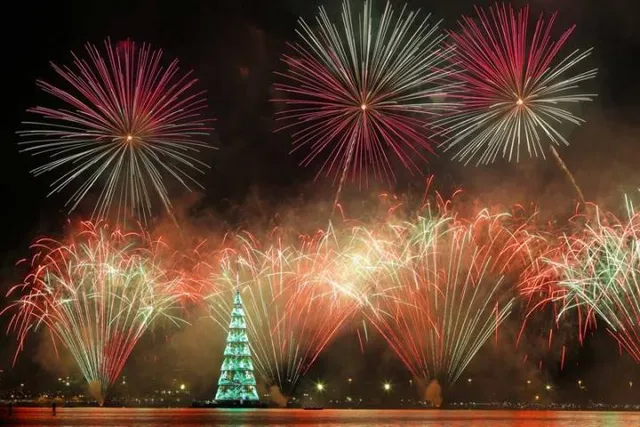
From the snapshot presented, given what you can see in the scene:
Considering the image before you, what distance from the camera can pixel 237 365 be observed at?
265ft

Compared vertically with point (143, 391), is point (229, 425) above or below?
below

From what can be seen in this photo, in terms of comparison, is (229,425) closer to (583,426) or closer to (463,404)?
(583,426)

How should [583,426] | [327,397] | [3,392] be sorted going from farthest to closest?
[3,392]
[327,397]
[583,426]

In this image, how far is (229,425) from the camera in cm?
6281

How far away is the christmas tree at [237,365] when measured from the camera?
3140 inches

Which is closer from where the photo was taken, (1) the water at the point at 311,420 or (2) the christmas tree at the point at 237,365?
(1) the water at the point at 311,420

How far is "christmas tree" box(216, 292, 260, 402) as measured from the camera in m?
79.8

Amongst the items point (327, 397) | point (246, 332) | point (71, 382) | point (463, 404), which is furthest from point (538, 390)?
point (71, 382)

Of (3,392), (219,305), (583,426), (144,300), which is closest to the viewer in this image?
(144,300)

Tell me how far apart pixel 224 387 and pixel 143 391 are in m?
32.2

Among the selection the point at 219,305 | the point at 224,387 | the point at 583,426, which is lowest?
the point at 583,426

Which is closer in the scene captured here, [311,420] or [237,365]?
[311,420]

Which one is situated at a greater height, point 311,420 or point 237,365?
point 237,365

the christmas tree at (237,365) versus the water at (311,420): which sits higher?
the christmas tree at (237,365)
